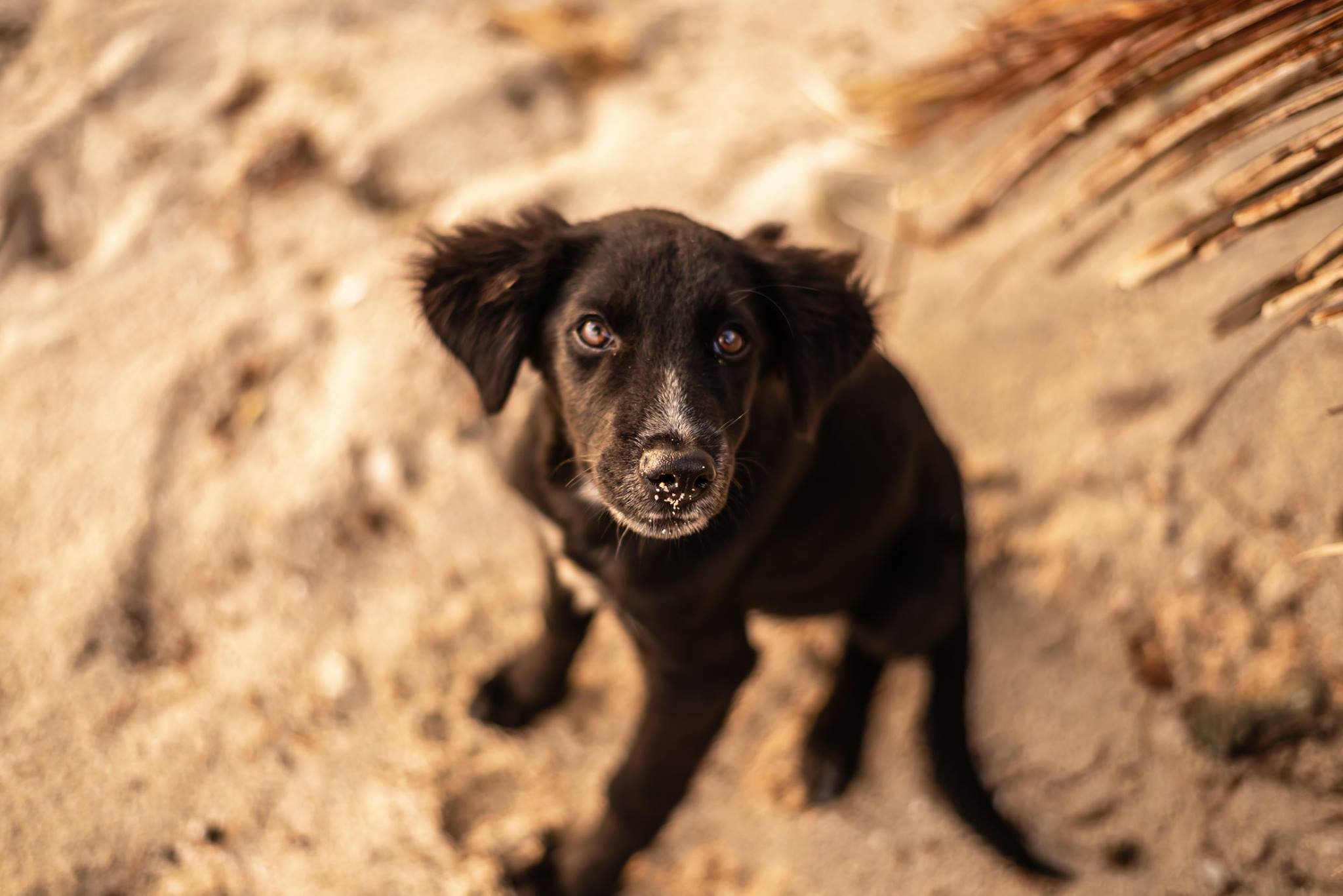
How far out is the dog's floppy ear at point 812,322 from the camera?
1978 mm

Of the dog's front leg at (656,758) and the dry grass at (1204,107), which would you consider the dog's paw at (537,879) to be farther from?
the dry grass at (1204,107)

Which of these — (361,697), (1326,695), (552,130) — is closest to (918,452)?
(1326,695)

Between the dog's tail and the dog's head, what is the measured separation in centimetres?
93

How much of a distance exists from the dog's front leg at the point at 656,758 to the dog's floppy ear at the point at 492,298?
2.36ft

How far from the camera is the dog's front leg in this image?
215 centimetres

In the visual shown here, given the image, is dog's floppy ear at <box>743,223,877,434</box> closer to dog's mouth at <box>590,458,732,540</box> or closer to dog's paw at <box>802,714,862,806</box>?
dog's mouth at <box>590,458,732,540</box>

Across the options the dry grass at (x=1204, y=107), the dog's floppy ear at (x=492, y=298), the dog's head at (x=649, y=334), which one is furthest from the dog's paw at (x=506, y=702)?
the dry grass at (x=1204, y=107)

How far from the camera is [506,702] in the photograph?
2764mm

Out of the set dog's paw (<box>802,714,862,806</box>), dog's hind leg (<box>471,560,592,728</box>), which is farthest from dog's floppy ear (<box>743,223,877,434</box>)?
dog's paw (<box>802,714,862,806</box>)

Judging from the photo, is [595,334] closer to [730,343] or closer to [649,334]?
[649,334]

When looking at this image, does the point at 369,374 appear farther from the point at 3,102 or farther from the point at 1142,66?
the point at 1142,66

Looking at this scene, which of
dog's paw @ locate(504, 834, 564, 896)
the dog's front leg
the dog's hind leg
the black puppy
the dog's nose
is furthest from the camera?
the dog's hind leg

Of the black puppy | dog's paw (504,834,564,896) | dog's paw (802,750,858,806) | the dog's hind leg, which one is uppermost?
the black puppy

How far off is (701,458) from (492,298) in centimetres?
58
